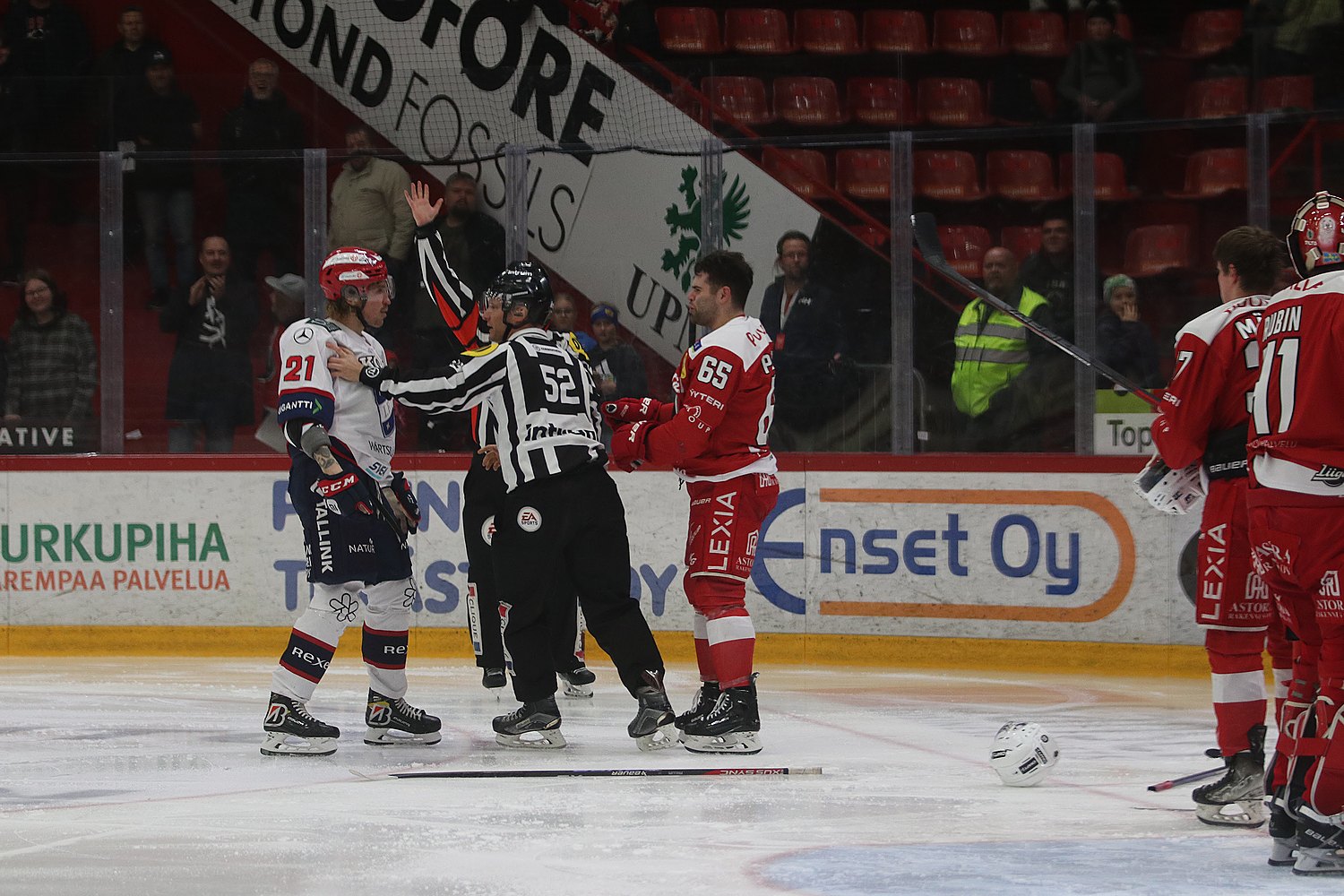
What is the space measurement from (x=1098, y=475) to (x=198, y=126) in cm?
463

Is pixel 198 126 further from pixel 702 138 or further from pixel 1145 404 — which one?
pixel 1145 404

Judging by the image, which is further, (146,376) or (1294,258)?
(146,376)

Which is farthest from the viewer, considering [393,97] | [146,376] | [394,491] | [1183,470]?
[393,97]

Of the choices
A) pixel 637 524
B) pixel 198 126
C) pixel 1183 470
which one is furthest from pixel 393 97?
pixel 1183 470

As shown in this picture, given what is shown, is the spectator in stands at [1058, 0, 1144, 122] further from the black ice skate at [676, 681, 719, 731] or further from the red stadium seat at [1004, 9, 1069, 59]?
the black ice skate at [676, 681, 719, 731]

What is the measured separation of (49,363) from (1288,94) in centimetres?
617

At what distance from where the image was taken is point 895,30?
1113 centimetres

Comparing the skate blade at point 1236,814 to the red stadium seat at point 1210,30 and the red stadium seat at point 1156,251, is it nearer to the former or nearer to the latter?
the red stadium seat at point 1156,251

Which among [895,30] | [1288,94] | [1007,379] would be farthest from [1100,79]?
[1007,379]

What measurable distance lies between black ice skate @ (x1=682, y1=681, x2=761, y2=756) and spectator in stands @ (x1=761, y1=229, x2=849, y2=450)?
2.62m

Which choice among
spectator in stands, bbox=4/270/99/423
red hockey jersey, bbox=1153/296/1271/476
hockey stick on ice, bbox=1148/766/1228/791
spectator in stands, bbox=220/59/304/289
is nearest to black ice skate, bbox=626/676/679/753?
hockey stick on ice, bbox=1148/766/1228/791

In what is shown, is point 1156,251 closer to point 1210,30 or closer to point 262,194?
point 1210,30

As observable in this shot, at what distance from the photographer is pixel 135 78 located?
8375 millimetres

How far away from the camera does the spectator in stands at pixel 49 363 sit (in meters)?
8.12
